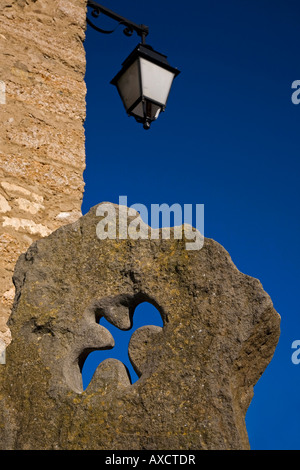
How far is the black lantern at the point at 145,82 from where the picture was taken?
3998 millimetres

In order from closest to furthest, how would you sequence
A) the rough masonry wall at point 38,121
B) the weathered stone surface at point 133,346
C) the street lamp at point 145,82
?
the weathered stone surface at point 133,346 < the rough masonry wall at point 38,121 < the street lamp at point 145,82

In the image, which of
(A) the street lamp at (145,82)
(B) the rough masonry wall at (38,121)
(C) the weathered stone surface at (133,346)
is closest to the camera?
(C) the weathered stone surface at (133,346)

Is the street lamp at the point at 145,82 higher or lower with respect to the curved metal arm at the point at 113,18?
lower

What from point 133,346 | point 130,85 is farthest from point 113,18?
point 133,346

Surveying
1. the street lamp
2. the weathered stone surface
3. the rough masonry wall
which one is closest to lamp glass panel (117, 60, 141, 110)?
the street lamp

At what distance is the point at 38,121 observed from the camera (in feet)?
13.1

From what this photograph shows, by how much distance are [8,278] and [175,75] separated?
6.23 feet

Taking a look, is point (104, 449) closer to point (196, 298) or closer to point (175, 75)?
point (196, 298)

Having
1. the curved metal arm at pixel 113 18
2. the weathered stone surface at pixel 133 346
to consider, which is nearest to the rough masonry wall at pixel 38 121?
the curved metal arm at pixel 113 18

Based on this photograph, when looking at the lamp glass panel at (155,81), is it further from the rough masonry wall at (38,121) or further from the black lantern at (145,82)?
the rough masonry wall at (38,121)

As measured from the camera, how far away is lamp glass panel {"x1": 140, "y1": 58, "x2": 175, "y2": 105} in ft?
13.1

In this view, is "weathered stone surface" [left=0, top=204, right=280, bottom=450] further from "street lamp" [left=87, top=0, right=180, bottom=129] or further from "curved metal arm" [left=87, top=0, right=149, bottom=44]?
"curved metal arm" [left=87, top=0, right=149, bottom=44]

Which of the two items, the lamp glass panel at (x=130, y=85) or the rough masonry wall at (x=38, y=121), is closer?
the rough masonry wall at (x=38, y=121)

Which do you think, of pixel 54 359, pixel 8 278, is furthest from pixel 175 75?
pixel 54 359
